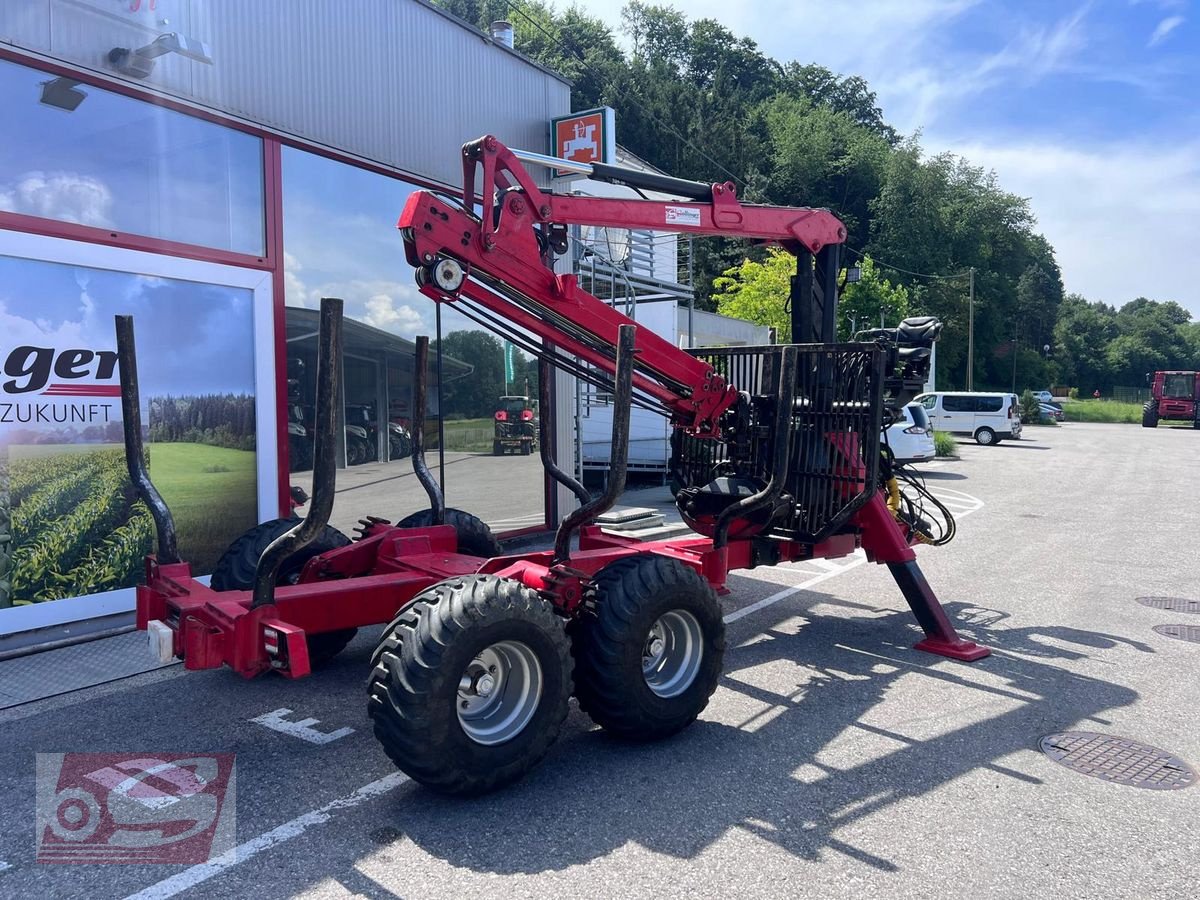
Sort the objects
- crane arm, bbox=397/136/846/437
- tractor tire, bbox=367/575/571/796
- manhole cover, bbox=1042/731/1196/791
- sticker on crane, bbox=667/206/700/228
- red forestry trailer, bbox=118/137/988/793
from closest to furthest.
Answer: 1. tractor tire, bbox=367/575/571/796
2. red forestry trailer, bbox=118/137/988/793
3. manhole cover, bbox=1042/731/1196/791
4. crane arm, bbox=397/136/846/437
5. sticker on crane, bbox=667/206/700/228

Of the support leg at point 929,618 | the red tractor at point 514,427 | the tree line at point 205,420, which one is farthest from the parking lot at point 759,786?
the red tractor at point 514,427

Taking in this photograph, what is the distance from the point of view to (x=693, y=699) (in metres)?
4.75

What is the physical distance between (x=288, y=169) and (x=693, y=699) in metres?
6.34

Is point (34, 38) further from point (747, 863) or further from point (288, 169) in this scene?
point (747, 863)

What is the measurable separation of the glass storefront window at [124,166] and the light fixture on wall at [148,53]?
0.77 feet

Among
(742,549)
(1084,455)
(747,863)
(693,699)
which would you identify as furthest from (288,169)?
(1084,455)

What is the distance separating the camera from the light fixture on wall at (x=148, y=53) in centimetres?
687

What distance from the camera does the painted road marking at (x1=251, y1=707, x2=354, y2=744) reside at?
4754 millimetres

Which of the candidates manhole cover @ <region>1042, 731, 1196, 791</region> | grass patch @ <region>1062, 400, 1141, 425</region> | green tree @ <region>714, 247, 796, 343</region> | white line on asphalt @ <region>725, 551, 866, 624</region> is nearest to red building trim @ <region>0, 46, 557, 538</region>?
white line on asphalt @ <region>725, 551, 866, 624</region>

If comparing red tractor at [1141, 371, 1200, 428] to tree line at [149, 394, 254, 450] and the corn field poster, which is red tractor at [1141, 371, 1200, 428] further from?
the corn field poster

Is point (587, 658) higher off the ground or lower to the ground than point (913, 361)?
lower

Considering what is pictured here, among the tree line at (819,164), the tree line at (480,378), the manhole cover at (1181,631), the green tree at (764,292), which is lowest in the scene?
the manhole cover at (1181,631)

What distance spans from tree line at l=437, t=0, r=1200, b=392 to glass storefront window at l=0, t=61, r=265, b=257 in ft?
99.9

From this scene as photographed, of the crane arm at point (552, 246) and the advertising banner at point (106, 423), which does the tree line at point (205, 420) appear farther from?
the crane arm at point (552, 246)
